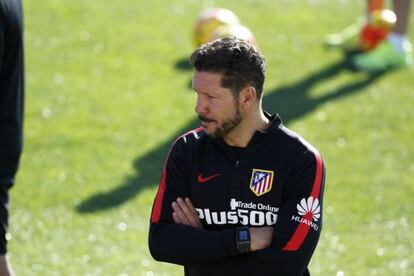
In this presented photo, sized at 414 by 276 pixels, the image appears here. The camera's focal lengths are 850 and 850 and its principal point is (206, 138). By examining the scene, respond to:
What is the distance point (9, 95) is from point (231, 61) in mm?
1774

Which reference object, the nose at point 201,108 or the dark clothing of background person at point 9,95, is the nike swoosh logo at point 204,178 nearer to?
the nose at point 201,108

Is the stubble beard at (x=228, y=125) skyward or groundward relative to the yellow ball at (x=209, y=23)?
skyward

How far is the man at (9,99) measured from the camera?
5.17 metres

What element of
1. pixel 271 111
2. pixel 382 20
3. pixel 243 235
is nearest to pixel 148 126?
pixel 271 111

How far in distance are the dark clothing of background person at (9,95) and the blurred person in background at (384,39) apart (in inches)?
270

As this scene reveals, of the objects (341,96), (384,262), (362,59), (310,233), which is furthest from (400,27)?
(310,233)

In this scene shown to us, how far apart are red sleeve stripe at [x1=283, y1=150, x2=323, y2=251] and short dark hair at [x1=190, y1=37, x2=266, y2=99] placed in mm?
543

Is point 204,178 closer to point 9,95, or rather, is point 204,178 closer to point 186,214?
point 186,214

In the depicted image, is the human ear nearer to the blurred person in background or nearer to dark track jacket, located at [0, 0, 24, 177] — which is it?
dark track jacket, located at [0, 0, 24, 177]

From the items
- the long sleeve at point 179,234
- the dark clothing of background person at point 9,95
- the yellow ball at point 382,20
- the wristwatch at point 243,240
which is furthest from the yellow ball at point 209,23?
the wristwatch at point 243,240

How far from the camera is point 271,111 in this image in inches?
403

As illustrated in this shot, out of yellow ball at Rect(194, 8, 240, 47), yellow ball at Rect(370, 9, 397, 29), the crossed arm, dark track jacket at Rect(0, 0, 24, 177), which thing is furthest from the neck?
yellow ball at Rect(370, 9, 397, 29)

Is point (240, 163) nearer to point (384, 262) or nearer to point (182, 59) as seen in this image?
point (384, 262)

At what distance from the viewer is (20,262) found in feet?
23.6
